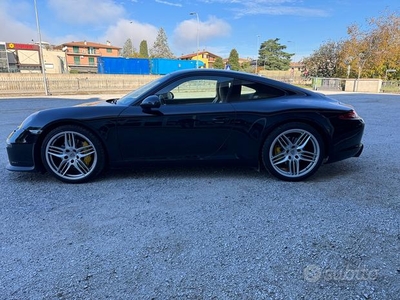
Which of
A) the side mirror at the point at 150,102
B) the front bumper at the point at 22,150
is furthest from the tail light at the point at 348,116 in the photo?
the front bumper at the point at 22,150

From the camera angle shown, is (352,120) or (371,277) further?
(352,120)

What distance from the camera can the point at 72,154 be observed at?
10.3 ft

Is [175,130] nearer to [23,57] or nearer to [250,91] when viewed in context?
[250,91]

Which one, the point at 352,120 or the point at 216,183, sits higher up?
the point at 352,120

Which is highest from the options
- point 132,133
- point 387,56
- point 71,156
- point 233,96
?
point 387,56

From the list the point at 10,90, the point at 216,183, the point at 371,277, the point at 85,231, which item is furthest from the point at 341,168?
the point at 10,90

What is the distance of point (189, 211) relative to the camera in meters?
2.54

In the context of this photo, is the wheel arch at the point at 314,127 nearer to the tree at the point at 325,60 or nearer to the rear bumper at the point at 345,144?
the rear bumper at the point at 345,144

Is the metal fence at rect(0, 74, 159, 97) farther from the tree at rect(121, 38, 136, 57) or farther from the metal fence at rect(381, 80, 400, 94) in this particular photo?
the tree at rect(121, 38, 136, 57)

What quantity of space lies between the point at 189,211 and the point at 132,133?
1.12 m

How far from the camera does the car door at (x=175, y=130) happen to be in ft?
10.1

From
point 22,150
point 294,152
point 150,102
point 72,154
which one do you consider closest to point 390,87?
point 294,152

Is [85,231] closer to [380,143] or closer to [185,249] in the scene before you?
[185,249]

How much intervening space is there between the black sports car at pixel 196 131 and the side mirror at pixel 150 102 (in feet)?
0.03
